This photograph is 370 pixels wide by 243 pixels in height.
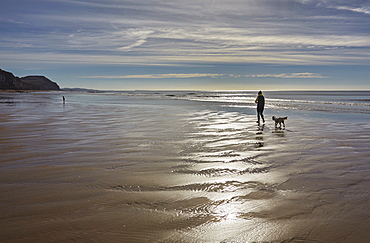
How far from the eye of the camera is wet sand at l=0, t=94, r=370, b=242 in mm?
3789

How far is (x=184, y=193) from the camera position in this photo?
5.10m

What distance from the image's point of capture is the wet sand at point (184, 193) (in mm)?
3789

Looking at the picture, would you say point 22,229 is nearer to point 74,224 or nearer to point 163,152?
point 74,224

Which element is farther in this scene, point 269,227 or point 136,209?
point 136,209

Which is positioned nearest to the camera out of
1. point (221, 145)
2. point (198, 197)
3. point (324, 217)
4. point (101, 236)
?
point (101, 236)

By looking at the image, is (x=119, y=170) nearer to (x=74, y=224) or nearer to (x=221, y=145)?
(x=74, y=224)

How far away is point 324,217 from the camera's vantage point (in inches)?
166

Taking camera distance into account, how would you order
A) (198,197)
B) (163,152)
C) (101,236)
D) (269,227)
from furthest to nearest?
(163,152) → (198,197) → (269,227) → (101,236)

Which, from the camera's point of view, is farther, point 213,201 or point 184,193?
point 184,193

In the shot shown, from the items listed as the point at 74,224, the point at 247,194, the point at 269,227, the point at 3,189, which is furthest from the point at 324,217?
Result: the point at 3,189

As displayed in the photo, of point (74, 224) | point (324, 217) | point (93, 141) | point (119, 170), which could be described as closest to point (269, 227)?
point (324, 217)

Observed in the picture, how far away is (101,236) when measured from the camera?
3660 mm

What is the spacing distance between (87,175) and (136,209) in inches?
88.6

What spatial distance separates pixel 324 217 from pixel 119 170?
4.44m
